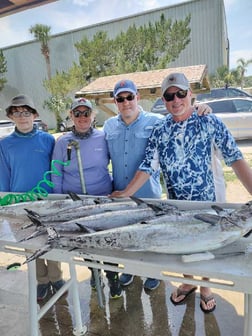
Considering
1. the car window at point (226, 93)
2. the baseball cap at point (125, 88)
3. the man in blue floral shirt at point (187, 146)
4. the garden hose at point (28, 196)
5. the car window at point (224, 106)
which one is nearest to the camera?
the man in blue floral shirt at point (187, 146)

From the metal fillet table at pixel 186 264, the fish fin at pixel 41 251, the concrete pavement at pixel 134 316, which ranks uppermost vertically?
the fish fin at pixel 41 251

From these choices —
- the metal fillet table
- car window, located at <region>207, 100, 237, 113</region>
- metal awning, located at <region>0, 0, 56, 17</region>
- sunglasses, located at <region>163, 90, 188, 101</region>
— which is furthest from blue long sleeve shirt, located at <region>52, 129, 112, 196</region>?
car window, located at <region>207, 100, 237, 113</region>

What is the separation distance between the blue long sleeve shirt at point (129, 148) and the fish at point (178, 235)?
1.06 m

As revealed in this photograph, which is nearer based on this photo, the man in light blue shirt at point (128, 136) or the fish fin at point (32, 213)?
the fish fin at point (32, 213)

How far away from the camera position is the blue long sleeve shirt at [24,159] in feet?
8.65

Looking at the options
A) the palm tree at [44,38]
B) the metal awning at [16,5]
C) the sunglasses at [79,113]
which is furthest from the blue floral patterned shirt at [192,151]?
the palm tree at [44,38]

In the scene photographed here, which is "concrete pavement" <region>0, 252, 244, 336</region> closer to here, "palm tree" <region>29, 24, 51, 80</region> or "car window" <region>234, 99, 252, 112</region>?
"car window" <region>234, 99, 252, 112</region>

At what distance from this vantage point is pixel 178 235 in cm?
145

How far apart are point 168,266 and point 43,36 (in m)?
30.0

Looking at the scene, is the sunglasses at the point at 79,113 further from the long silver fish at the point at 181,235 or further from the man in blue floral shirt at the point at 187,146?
the long silver fish at the point at 181,235

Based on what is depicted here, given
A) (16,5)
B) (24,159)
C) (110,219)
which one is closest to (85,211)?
(110,219)

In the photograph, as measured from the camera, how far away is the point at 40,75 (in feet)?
95.9

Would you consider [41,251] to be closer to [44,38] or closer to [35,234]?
[35,234]

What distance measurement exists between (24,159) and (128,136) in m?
0.92
